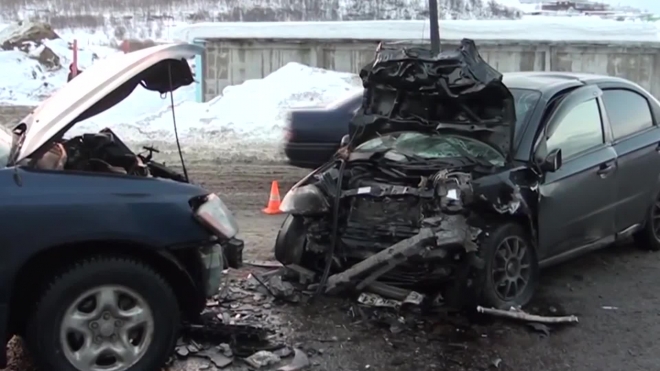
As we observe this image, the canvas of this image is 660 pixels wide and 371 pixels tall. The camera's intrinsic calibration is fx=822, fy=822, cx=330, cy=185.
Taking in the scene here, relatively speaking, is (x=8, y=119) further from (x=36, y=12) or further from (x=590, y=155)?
(x=36, y=12)

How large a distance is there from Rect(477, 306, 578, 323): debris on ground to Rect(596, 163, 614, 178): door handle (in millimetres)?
1367

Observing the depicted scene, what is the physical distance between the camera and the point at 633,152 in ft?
22.6

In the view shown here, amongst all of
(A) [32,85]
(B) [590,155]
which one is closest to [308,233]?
(B) [590,155]

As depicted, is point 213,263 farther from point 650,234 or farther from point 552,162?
point 650,234

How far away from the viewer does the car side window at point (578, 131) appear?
624 centimetres

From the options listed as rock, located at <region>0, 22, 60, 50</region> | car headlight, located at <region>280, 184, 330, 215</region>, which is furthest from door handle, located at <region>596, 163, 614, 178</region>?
rock, located at <region>0, 22, 60, 50</region>

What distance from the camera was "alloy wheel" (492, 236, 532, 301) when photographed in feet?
18.3

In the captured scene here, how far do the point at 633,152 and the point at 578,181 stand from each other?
99cm

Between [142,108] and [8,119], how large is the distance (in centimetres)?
329

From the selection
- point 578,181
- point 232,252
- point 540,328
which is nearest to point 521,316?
point 540,328

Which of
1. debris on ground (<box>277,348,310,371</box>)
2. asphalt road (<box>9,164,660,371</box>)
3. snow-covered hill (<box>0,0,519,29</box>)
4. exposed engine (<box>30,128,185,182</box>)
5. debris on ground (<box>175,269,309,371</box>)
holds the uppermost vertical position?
snow-covered hill (<box>0,0,519,29</box>)

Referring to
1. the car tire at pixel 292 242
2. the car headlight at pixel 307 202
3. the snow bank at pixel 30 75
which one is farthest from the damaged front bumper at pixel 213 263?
the snow bank at pixel 30 75

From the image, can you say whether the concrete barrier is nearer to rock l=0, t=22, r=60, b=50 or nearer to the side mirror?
the side mirror

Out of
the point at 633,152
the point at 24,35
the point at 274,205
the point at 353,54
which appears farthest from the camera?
the point at 24,35
